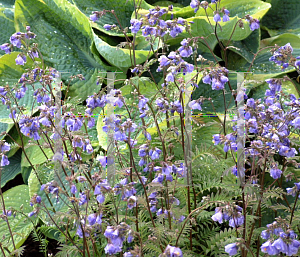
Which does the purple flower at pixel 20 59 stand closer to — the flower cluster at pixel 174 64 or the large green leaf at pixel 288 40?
the flower cluster at pixel 174 64

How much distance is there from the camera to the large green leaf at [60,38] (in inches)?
95.7

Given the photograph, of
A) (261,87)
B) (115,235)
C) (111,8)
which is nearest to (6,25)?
(111,8)

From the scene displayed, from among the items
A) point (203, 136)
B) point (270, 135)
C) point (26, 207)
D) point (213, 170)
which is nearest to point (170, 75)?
point (270, 135)

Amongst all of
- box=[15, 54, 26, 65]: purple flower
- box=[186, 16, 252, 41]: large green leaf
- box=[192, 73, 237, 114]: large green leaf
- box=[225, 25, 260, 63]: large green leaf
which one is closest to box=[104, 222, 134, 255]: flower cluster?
box=[15, 54, 26, 65]: purple flower

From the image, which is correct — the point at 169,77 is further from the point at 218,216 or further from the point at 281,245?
the point at 281,245

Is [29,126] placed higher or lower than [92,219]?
higher

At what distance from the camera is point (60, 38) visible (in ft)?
8.21

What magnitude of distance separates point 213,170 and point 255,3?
1292mm

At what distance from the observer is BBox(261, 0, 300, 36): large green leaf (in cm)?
268

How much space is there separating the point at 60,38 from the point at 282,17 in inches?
65.7

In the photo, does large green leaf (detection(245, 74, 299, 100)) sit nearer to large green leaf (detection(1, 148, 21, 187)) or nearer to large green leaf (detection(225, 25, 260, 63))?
large green leaf (detection(225, 25, 260, 63))

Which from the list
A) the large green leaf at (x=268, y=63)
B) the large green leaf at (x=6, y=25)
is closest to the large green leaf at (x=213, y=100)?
the large green leaf at (x=268, y=63)

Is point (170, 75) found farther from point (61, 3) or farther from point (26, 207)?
point (61, 3)

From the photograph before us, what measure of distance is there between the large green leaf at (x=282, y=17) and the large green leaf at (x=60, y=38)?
1331 mm
